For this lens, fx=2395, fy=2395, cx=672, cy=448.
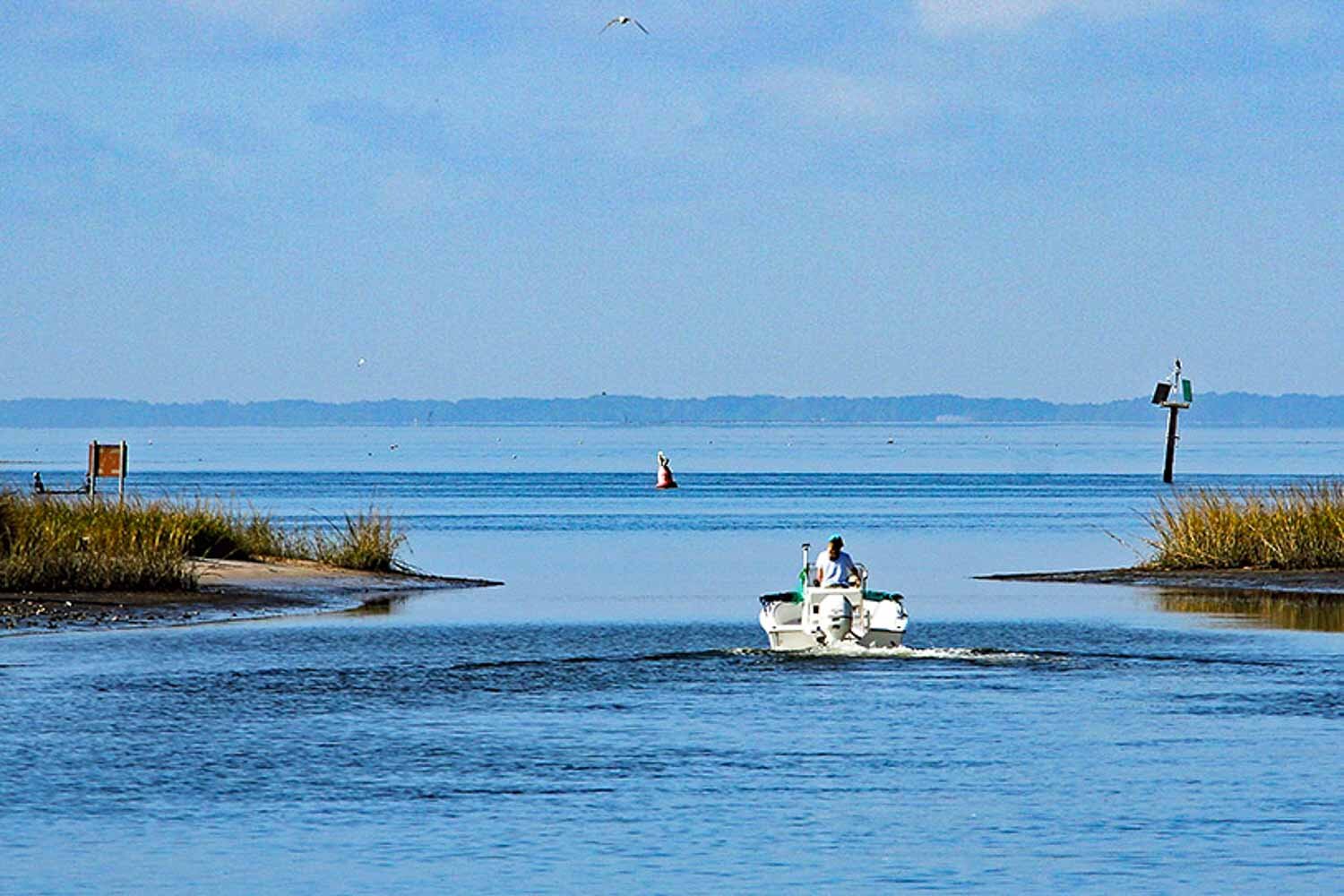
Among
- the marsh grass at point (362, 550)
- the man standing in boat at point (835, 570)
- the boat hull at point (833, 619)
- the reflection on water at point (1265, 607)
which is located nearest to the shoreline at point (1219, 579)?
the reflection on water at point (1265, 607)

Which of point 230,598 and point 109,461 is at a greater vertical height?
point 109,461

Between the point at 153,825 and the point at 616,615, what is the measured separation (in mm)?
21127

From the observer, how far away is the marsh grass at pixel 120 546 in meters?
37.9

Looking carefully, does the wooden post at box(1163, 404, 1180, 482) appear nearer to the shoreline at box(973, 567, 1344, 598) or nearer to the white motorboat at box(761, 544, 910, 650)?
the shoreline at box(973, 567, 1344, 598)

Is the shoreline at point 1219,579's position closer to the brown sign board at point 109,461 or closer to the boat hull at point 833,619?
the boat hull at point 833,619

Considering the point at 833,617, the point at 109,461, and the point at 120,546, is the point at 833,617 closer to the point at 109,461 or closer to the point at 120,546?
the point at 120,546

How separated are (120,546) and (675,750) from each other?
20.2m

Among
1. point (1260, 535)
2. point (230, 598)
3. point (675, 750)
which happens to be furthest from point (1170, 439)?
point (675, 750)

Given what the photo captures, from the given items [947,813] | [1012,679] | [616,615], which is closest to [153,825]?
[947,813]

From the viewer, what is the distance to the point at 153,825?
696 inches

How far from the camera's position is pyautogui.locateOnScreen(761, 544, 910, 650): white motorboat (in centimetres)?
2997

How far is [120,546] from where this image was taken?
130ft

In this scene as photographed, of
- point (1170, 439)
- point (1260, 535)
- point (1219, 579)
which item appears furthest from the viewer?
point (1170, 439)

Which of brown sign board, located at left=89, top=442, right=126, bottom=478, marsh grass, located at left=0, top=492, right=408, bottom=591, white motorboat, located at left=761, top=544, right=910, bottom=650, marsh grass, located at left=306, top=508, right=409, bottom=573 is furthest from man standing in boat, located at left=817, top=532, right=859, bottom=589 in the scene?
brown sign board, located at left=89, top=442, right=126, bottom=478
